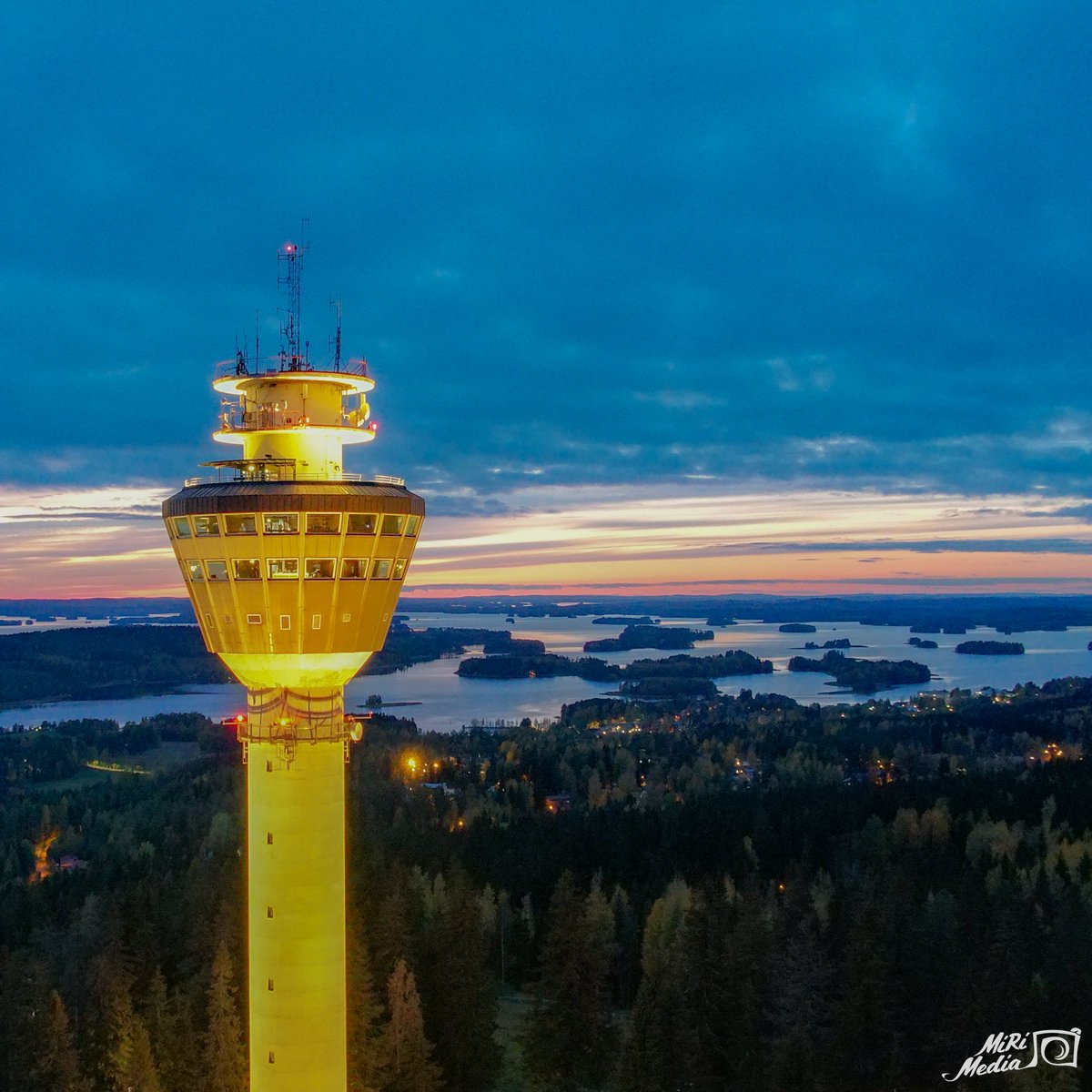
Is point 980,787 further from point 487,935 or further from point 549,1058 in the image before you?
point 549,1058

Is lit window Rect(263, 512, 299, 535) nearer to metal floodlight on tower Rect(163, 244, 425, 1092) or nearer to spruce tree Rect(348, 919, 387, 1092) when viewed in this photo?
metal floodlight on tower Rect(163, 244, 425, 1092)

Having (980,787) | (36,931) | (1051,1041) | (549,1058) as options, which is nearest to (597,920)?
(549,1058)

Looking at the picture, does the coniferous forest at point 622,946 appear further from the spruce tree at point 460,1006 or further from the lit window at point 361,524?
the lit window at point 361,524

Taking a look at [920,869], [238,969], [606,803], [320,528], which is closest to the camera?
[320,528]

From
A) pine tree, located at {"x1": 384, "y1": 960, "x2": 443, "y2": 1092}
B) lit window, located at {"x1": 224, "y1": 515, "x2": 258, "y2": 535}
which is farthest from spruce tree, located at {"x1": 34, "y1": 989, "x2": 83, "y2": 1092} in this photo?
lit window, located at {"x1": 224, "y1": 515, "x2": 258, "y2": 535}

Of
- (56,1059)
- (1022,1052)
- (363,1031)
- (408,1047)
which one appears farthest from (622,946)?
(56,1059)

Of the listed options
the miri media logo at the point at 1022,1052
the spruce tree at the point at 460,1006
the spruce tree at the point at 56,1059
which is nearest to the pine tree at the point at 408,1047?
the spruce tree at the point at 460,1006
